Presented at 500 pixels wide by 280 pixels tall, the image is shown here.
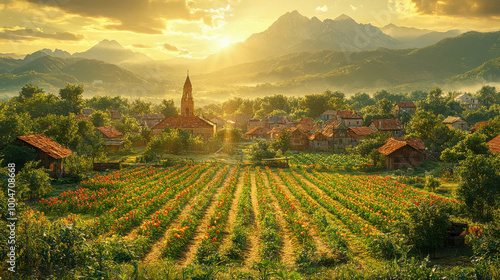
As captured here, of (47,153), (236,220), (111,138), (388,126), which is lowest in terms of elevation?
(236,220)

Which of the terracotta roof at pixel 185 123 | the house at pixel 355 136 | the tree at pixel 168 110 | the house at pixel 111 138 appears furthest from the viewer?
the tree at pixel 168 110

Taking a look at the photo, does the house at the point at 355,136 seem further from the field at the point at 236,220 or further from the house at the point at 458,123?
the house at the point at 458,123

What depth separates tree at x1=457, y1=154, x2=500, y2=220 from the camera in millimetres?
17031

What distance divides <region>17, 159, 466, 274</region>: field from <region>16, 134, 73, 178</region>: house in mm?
4864

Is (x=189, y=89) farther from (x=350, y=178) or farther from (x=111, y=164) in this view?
(x=350, y=178)

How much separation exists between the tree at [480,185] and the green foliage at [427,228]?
6127 mm

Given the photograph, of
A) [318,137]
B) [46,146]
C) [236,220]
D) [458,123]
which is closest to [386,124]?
[318,137]

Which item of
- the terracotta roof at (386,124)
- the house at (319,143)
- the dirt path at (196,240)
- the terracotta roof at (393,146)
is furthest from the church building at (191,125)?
the dirt path at (196,240)

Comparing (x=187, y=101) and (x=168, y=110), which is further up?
(x=187, y=101)

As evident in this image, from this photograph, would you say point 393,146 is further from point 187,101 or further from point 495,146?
point 187,101

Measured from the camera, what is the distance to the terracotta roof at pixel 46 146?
28808mm

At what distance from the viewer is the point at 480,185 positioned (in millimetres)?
17469

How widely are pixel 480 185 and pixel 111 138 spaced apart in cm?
5989

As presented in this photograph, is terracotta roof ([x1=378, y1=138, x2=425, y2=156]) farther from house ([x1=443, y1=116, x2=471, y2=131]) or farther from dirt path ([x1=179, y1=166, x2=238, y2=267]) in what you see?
house ([x1=443, y1=116, x2=471, y2=131])
